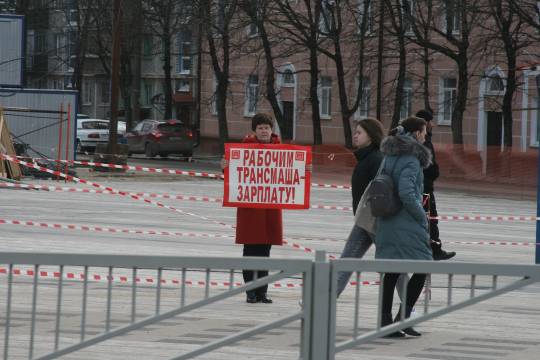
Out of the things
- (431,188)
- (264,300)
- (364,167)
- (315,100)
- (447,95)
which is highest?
(447,95)

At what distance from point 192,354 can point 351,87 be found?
163ft

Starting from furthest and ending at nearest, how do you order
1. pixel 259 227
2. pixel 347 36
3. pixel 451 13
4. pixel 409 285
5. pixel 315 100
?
pixel 315 100 < pixel 347 36 < pixel 451 13 < pixel 259 227 < pixel 409 285

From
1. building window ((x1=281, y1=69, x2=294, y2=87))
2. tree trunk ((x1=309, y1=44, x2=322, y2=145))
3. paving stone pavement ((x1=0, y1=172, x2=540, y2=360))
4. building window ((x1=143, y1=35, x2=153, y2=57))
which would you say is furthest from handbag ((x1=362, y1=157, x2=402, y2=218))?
building window ((x1=143, y1=35, x2=153, y2=57))

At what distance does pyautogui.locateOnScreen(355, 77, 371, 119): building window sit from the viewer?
53.1 meters

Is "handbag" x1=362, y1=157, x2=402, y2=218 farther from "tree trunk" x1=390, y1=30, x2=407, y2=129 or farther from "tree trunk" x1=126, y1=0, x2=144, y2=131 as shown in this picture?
"tree trunk" x1=126, y1=0, x2=144, y2=131

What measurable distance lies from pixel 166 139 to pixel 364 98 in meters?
7.48

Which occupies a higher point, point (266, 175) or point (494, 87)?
point (494, 87)

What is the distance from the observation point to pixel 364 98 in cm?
5512

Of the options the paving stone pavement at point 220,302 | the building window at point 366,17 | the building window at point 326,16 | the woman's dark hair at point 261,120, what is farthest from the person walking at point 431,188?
the building window at point 326,16

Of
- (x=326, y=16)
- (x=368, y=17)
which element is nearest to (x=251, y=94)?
(x=326, y=16)

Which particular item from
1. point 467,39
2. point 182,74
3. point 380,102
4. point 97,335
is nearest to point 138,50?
point 182,74

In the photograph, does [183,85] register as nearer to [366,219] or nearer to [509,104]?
[509,104]

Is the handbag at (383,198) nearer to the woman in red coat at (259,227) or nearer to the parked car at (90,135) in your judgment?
the woman in red coat at (259,227)

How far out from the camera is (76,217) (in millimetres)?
23109
